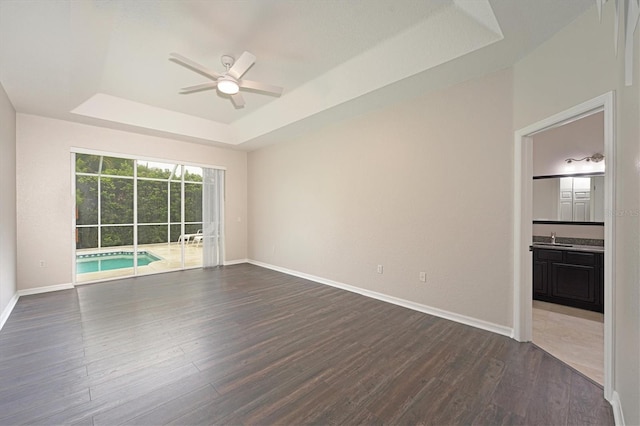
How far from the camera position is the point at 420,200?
3.61 m

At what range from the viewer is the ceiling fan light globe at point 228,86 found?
3.03 metres

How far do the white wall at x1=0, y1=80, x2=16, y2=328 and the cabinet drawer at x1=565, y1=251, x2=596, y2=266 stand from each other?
23.3 ft

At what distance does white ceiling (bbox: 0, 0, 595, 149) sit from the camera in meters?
2.27

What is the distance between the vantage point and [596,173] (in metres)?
3.86

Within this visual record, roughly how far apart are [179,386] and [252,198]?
518cm

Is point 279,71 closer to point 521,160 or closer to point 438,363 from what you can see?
point 521,160

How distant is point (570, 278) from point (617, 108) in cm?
281

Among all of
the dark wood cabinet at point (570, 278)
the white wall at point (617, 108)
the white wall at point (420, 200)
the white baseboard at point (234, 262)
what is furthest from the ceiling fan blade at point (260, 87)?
the white baseboard at point (234, 262)

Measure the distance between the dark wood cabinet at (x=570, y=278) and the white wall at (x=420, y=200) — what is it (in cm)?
156

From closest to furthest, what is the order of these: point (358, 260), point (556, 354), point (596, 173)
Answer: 1. point (556, 354)
2. point (596, 173)
3. point (358, 260)

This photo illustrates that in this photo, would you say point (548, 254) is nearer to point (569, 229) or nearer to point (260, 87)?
point (569, 229)

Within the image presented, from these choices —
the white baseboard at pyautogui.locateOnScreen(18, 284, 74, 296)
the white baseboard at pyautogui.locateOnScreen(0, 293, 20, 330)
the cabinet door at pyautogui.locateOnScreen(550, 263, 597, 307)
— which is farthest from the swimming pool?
the cabinet door at pyautogui.locateOnScreen(550, 263, 597, 307)

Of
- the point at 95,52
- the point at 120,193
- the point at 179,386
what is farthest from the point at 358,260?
the point at 120,193

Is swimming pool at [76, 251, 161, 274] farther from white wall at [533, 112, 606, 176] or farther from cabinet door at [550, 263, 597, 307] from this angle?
white wall at [533, 112, 606, 176]
